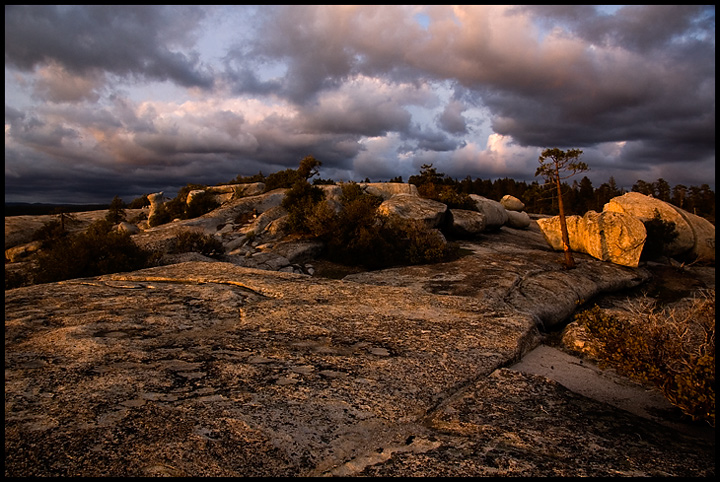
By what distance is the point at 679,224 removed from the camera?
2616 cm

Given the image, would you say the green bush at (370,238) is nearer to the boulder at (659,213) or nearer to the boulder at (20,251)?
the boulder at (659,213)

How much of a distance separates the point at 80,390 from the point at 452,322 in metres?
4.74

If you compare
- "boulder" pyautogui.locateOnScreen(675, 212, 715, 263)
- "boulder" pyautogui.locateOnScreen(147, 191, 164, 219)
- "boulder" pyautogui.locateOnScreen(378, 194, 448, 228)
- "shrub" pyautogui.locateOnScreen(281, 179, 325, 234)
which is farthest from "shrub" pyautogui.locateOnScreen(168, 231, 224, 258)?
"boulder" pyautogui.locateOnScreen(675, 212, 715, 263)

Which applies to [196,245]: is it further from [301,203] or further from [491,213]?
[491,213]

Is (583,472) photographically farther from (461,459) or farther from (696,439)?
(696,439)

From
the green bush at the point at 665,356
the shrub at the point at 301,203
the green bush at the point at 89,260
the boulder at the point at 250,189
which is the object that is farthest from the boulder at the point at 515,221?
the green bush at the point at 665,356

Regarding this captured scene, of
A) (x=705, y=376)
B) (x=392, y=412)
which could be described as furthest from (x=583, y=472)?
(x=705, y=376)

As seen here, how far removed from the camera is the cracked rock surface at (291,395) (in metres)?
2.71

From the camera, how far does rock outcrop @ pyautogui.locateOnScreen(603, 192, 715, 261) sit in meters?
25.7

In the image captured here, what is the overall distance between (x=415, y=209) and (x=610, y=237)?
34.1ft

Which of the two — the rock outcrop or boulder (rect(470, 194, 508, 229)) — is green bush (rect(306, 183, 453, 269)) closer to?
boulder (rect(470, 194, 508, 229))

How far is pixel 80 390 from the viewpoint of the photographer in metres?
3.39

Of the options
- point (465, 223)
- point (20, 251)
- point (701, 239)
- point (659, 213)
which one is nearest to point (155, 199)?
point (20, 251)

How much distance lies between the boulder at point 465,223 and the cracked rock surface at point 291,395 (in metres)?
17.9
